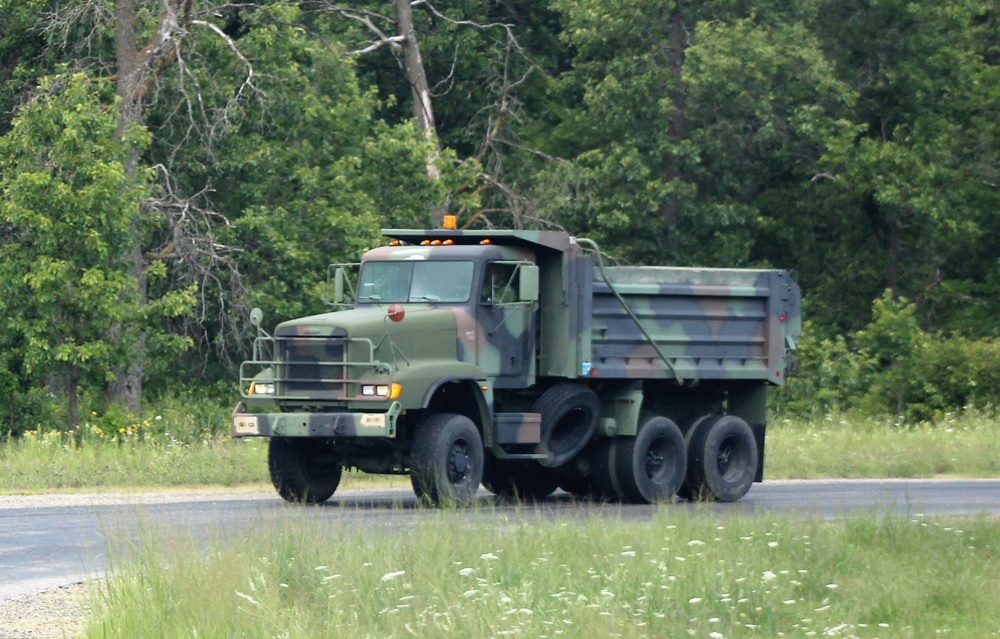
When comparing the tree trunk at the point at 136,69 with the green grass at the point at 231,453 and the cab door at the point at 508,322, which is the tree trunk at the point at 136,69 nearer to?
the green grass at the point at 231,453

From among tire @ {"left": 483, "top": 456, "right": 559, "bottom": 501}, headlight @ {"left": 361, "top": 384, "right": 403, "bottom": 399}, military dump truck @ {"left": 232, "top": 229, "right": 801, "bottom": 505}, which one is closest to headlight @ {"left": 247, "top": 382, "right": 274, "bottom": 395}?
military dump truck @ {"left": 232, "top": 229, "right": 801, "bottom": 505}

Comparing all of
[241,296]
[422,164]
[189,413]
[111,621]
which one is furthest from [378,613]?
[422,164]

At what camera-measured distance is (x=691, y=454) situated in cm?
1839

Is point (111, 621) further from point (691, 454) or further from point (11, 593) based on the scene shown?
point (691, 454)

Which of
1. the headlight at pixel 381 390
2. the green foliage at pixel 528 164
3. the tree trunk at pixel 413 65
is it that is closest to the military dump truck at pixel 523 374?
the headlight at pixel 381 390

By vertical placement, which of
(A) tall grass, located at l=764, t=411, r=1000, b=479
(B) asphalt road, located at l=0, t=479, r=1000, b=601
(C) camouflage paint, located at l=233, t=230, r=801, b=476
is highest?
(C) camouflage paint, located at l=233, t=230, r=801, b=476

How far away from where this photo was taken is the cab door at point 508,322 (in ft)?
54.5

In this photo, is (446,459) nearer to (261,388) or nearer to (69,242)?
(261,388)

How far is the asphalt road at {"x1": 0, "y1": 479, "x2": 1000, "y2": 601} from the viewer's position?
1110cm

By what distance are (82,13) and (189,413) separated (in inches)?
281

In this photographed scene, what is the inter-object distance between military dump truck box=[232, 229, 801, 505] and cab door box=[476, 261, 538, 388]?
21mm

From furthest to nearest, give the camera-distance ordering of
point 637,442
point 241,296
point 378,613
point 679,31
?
point 679,31 → point 241,296 → point 637,442 → point 378,613

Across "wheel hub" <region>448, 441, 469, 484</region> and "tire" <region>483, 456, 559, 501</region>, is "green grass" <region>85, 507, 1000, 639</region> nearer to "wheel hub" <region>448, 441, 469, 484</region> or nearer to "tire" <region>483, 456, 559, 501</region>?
"wheel hub" <region>448, 441, 469, 484</region>

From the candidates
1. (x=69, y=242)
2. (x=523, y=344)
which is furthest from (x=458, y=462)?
(x=69, y=242)
